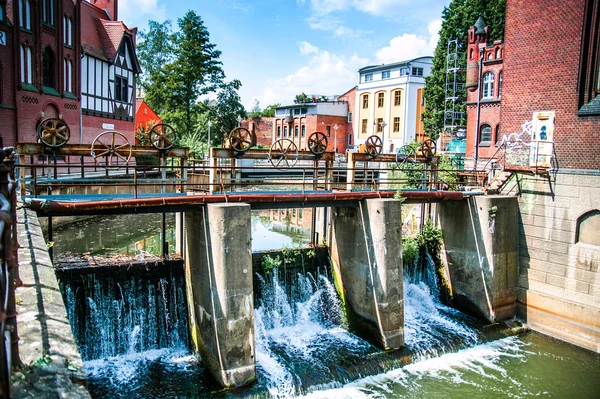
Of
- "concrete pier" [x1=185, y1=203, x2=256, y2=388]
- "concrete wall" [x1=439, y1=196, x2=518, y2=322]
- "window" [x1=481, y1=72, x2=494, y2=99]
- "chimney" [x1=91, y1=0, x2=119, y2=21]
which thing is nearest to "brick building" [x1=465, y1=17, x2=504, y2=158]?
"window" [x1=481, y1=72, x2=494, y2=99]

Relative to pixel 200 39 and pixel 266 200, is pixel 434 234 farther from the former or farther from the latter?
pixel 200 39

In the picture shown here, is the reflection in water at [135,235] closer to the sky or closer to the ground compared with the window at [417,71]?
closer to the ground

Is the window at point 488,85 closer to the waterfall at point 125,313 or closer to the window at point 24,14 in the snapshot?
the waterfall at point 125,313

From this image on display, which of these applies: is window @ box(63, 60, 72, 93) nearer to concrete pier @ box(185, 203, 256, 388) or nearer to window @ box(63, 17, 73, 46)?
window @ box(63, 17, 73, 46)

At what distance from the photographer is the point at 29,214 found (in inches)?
379

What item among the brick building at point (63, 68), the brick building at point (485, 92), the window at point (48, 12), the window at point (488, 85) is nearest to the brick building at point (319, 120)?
the brick building at point (485, 92)

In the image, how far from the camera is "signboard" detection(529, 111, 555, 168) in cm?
1633

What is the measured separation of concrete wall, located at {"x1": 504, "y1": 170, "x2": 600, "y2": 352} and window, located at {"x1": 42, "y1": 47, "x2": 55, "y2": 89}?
2398 centimetres

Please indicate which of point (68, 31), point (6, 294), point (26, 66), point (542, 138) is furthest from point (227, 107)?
point (6, 294)

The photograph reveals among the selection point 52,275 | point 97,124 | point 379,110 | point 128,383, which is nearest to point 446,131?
point 379,110

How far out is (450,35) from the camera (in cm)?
4203

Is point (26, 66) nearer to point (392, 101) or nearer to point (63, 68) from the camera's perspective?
point (63, 68)

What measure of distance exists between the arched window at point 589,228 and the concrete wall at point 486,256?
2.08 meters

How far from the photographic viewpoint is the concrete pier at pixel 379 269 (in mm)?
14039
